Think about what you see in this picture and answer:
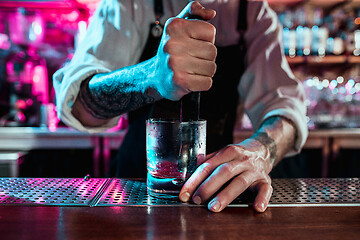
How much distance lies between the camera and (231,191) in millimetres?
649

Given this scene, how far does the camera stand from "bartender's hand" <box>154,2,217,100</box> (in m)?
0.59

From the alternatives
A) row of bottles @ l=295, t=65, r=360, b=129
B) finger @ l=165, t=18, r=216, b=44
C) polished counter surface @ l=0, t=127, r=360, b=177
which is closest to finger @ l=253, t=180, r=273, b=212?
finger @ l=165, t=18, r=216, b=44

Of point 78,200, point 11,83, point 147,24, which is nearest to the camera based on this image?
point 78,200

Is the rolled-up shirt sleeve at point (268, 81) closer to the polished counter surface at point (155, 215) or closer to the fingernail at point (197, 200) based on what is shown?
the polished counter surface at point (155, 215)

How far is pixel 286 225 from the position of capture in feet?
1.77

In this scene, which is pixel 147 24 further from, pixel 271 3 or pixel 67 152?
pixel 271 3

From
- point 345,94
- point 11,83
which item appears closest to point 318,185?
point 345,94

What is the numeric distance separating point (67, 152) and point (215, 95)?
167 cm

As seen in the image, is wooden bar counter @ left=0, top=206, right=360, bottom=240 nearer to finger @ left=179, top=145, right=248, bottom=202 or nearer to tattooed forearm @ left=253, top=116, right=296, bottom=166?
finger @ left=179, top=145, right=248, bottom=202

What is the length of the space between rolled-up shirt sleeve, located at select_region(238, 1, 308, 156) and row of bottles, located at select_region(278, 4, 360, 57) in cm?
190

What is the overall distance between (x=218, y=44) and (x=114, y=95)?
58 cm

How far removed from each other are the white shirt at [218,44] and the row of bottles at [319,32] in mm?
1921

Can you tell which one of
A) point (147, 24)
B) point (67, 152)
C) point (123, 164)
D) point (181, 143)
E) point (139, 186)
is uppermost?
point (147, 24)

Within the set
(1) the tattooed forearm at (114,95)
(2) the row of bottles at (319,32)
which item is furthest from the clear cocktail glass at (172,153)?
(2) the row of bottles at (319,32)
